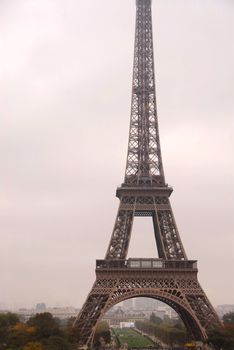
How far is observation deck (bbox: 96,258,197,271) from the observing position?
48.4 meters

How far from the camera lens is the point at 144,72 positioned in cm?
5609

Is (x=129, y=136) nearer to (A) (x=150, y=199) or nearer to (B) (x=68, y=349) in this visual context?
(A) (x=150, y=199)

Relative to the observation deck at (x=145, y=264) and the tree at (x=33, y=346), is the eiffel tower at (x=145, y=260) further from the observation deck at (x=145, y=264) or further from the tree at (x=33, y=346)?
the tree at (x=33, y=346)

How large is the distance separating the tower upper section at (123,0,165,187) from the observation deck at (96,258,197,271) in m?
8.30

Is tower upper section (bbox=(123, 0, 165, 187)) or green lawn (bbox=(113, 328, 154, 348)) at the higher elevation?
tower upper section (bbox=(123, 0, 165, 187))

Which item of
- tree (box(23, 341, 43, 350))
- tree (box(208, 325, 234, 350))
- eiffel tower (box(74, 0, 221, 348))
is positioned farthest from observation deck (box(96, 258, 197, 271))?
tree (box(23, 341, 43, 350))

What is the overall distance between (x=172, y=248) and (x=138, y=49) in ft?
75.7

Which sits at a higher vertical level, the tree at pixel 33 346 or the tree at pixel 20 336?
the tree at pixel 20 336

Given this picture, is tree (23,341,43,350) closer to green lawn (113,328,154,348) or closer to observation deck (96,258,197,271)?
observation deck (96,258,197,271)

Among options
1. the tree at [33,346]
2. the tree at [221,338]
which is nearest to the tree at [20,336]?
the tree at [33,346]

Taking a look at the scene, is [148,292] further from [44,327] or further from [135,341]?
[135,341]

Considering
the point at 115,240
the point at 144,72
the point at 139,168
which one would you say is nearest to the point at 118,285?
the point at 115,240

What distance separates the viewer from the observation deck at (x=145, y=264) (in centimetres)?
4838

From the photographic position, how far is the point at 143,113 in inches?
2167
